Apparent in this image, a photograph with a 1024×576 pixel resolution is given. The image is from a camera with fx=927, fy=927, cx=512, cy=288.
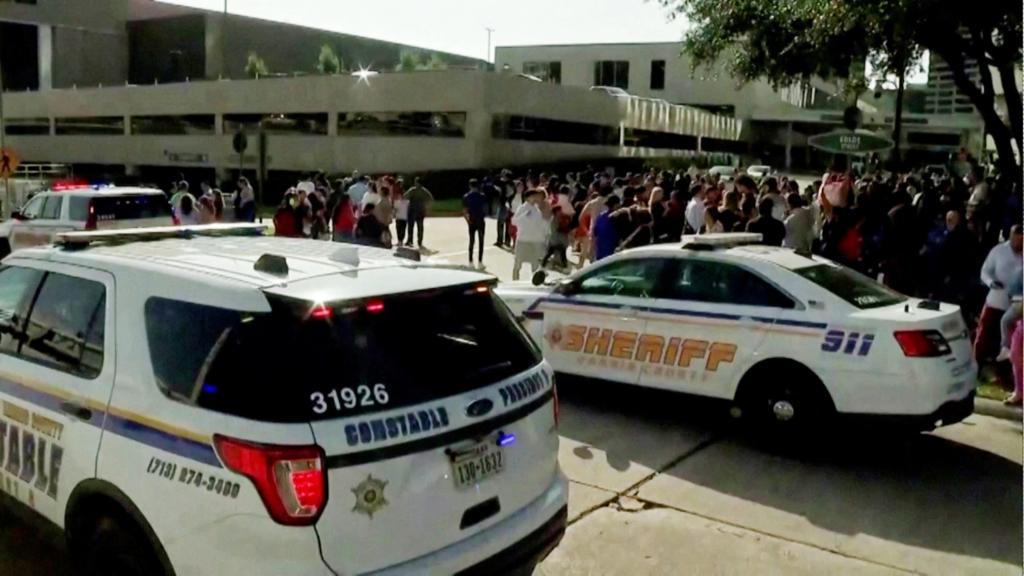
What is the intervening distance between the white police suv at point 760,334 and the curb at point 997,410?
4.76 ft

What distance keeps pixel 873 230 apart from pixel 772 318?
21.3 ft

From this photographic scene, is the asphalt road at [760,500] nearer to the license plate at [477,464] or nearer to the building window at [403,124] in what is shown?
the license plate at [477,464]

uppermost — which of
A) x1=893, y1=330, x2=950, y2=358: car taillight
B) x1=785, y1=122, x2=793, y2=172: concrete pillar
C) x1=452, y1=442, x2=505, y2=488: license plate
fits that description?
x1=785, y1=122, x2=793, y2=172: concrete pillar

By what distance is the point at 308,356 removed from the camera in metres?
3.33

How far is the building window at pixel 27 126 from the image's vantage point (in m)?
55.5

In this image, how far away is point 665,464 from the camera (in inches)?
258

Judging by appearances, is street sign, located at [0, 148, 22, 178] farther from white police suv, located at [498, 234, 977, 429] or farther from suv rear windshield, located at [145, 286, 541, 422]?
suv rear windshield, located at [145, 286, 541, 422]

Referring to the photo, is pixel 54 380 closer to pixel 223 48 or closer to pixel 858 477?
pixel 858 477

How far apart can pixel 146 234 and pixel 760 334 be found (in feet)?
14.1

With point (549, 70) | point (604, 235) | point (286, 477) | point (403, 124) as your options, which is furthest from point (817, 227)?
point (549, 70)

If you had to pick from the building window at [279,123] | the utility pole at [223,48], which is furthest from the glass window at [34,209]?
the utility pole at [223,48]

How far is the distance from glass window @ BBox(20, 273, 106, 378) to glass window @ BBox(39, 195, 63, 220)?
36.9ft

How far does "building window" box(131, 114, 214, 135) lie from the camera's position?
46344 millimetres

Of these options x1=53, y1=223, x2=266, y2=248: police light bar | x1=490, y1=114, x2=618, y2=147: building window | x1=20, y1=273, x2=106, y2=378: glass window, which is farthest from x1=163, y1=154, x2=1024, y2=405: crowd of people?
x1=490, y1=114, x2=618, y2=147: building window
